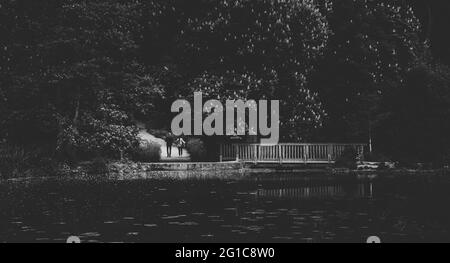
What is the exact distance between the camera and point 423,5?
205 ft

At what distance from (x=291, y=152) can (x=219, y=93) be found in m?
5.32

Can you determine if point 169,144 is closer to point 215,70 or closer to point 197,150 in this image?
point 197,150

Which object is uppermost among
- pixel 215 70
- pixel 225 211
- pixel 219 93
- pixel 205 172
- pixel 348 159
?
pixel 215 70

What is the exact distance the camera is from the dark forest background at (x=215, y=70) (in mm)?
48281

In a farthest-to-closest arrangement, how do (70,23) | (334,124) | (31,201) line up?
1. (334,124)
2. (70,23)
3. (31,201)

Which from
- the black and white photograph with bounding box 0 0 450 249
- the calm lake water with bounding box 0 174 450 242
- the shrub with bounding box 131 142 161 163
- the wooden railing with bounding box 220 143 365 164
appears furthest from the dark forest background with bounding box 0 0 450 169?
the calm lake water with bounding box 0 174 450 242

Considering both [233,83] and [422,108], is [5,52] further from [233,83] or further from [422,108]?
[422,108]

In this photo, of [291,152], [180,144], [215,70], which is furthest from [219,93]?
[291,152]

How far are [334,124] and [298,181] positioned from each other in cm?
1414

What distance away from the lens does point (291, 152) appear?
1992 inches

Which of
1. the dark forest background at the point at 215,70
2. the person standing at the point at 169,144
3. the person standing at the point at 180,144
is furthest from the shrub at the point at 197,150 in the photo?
the dark forest background at the point at 215,70

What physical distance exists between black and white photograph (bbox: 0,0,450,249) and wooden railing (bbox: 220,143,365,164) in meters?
0.09
